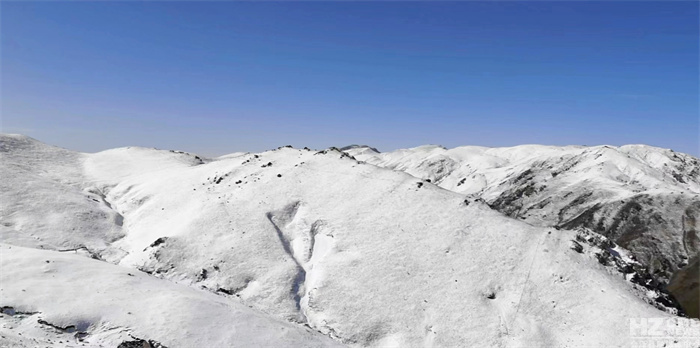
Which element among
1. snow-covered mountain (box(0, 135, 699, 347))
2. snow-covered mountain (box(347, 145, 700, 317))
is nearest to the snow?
snow-covered mountain (box(0, 135, 699, 347))

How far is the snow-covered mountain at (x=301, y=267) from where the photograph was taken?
33656 mm

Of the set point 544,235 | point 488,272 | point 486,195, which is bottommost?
point 486,195

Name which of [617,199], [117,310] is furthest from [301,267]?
[617,199]

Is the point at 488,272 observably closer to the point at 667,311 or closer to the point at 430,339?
the point at 430,339

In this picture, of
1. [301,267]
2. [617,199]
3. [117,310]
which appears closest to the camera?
[117,310]

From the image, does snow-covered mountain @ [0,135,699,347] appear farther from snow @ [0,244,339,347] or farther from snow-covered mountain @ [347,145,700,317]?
snow-covered mountain @ [347,145,700,317]

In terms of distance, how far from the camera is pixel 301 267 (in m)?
51.5

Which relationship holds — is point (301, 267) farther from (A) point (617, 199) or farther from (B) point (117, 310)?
(A) point (617, 199)

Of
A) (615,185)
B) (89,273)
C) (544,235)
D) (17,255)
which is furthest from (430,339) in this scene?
(615,185)

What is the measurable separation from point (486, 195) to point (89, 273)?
16405cm

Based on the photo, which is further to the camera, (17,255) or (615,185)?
(615,185)

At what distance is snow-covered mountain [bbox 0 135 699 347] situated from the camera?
33.7m

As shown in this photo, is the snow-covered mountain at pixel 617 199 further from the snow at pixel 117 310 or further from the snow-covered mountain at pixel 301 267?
the snow at pixel 117 310

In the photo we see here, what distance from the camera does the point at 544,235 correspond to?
2053 inches
